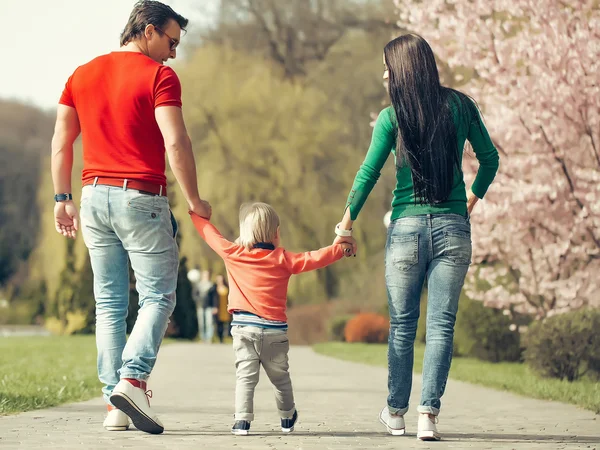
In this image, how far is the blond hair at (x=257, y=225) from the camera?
6.16 m

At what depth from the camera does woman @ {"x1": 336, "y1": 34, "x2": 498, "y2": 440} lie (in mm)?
5855

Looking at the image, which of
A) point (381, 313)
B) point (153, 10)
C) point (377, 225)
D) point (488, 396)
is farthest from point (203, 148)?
point (153, 10)

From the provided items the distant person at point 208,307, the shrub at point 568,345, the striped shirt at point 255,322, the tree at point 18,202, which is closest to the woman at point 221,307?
the distant person at point 208,307

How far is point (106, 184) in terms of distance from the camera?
5969mm

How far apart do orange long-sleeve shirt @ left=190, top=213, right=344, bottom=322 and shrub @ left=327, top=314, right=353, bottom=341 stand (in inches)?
861

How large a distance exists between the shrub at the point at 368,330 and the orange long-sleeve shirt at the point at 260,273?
20549 mm

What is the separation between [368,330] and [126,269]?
20795 millimetres

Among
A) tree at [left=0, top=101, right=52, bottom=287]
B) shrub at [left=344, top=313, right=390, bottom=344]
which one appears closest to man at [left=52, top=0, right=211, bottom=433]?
shrub at [left=344, top=313, right=390, bottom=344]

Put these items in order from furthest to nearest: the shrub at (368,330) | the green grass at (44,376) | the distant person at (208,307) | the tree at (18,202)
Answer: the tree at (18,202) < the distant person at (208,307) < the shrub at (368,330) < the green grass at (44,376)

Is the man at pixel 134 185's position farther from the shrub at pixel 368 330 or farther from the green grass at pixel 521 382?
the shrub at pixel 368 330

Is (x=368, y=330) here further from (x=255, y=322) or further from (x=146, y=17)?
(x=146, y=17)

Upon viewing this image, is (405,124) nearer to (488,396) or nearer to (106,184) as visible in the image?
(106,184)

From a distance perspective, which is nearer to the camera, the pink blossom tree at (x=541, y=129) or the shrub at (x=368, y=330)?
the pink blossom tree at (x=541, y=129)

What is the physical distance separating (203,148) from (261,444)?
87.0 feet
